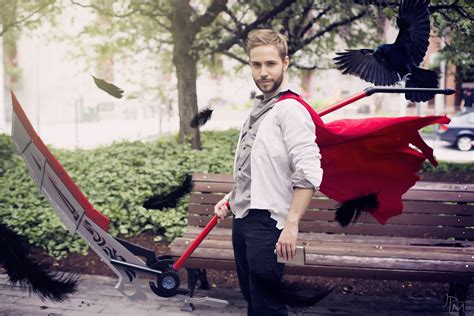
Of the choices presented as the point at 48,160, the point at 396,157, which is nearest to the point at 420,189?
the point at 396,157

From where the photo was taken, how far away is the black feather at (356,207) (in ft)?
10.6

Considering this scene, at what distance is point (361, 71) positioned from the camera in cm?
312

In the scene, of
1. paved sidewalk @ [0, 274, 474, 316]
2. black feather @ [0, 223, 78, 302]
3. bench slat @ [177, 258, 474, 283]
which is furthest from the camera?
paved sidewalk @ [0, 274, 474, 316]

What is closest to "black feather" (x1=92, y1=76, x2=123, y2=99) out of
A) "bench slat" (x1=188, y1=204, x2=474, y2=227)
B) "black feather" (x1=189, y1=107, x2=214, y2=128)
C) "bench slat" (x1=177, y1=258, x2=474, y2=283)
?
"black feather" (x1=189, y1=107, x2=214, y2=128)

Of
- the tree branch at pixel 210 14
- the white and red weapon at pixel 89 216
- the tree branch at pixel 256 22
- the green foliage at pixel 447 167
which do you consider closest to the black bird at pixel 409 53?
the white and red weapon at pixel 89 216

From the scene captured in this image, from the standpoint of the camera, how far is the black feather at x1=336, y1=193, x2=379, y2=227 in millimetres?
Result: 3236

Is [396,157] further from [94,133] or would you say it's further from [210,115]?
[94,133]

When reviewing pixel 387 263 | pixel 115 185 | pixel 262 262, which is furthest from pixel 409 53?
pixel 115 185

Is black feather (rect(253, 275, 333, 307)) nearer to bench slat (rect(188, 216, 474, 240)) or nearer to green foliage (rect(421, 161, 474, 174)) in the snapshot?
bench slat (rect(188, 216, 474, 240))

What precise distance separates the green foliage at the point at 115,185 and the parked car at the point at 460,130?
478cm

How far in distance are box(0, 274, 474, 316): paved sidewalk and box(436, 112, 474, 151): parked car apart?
21.2ft

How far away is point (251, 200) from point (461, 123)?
9.53 meters

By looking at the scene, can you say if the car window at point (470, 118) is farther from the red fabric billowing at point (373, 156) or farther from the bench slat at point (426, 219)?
the red fabric billowing at point (373, 156)

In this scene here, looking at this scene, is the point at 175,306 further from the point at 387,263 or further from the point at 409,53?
the point at 409,53
